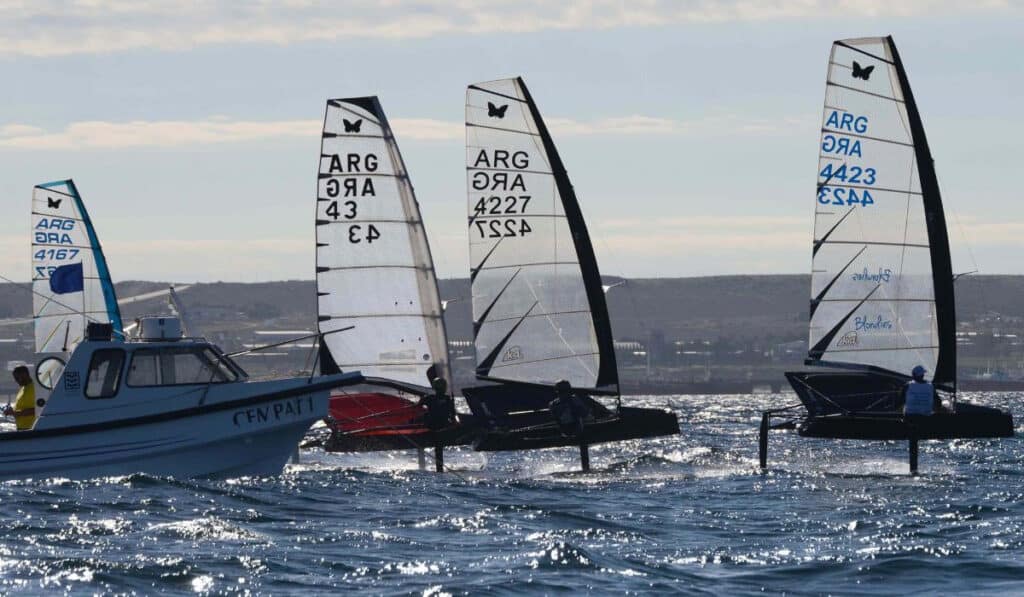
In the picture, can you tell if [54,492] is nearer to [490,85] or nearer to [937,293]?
[490,85]

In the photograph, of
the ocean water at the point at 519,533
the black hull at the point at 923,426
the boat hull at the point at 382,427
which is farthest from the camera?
the boat hull at the point at 382,427

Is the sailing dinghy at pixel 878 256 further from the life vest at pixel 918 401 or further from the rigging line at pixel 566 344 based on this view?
the rigging line at pixel 566 344

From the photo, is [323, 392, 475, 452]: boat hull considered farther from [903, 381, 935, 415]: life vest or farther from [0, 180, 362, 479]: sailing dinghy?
[903, 381, 935, 415]: life vest

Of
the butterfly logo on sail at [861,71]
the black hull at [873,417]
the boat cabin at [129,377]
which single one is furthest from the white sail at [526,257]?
the boat cabin at [129,377]

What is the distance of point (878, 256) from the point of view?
3488 centimetres

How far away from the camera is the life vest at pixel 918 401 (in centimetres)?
3173

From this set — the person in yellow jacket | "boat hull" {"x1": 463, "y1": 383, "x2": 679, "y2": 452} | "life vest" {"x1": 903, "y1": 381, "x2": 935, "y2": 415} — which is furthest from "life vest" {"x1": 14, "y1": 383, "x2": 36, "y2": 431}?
"life vest" {"x1": 903, "y1": 381, "x2": 935, "y2": 415}

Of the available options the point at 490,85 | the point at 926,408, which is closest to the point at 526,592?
the point at 926,408

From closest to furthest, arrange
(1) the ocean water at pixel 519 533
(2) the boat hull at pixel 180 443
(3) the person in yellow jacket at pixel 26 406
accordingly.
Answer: (1) the ocean water at pixel 519 533
(2) the boat hull at pixel 180 443
(3) the person in yellow jacket at pixel 26 406

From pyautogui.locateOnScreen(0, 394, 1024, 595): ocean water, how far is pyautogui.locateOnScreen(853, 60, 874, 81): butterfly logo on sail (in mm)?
8461

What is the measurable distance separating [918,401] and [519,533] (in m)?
11.6

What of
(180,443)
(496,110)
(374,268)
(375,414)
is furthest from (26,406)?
(496,110)

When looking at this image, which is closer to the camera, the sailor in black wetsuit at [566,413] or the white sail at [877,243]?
the sailor in black wetsuit at [566,413]

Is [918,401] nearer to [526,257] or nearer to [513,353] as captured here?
[513,353]
